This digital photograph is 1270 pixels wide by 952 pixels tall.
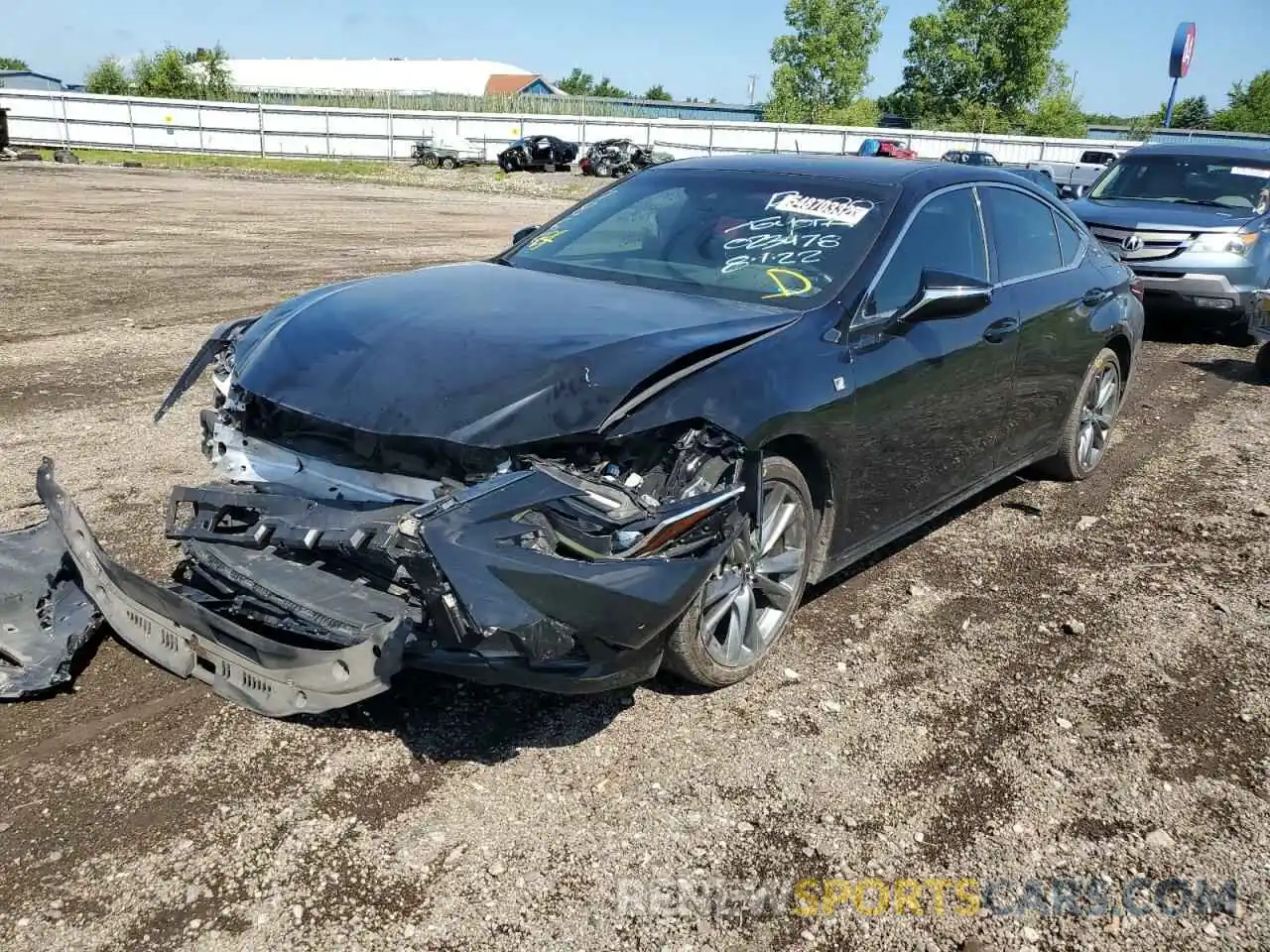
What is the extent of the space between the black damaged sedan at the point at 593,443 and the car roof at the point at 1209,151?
848 centimetres

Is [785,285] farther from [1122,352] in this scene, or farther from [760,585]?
[1122,352]

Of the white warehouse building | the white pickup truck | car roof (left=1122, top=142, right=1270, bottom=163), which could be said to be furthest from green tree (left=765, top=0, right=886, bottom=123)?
car roof (left=1122, top=142, right=1270, bottom=163)

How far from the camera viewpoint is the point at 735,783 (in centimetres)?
328

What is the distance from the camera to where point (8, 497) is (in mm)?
5227

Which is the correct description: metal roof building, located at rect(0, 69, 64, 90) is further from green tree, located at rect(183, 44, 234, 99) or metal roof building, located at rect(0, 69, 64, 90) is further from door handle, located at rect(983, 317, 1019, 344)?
door handle, located at rect(983, 317, 1019, 344)

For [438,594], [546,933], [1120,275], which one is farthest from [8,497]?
[1120,275]

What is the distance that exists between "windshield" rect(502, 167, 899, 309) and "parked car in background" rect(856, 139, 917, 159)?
3246 cm

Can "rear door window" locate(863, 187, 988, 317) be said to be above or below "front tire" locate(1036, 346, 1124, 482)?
above

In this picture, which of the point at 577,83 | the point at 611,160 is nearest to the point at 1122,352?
the point at 611,160

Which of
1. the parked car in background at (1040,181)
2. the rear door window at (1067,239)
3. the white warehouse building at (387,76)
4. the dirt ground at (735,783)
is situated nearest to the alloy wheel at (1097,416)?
the rear door window at (1067,239)

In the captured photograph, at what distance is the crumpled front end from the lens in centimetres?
282

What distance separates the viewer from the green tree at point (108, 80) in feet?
228

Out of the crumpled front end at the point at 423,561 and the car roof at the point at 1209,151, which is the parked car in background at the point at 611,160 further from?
the crumpled front end at the point at 423,561

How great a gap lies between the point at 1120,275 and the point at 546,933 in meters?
5.59
